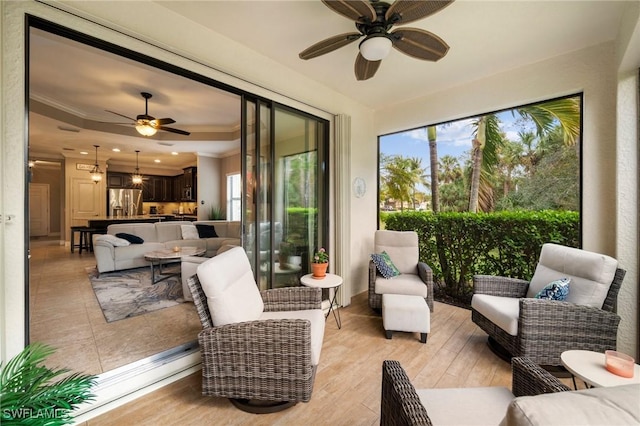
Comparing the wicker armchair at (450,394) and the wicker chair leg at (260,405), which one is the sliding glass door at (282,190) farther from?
the wicker armchair at (450,394)

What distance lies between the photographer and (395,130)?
4.07 m

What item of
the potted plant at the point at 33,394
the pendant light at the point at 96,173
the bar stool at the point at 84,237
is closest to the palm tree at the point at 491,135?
the potted plant at the point at 33,394

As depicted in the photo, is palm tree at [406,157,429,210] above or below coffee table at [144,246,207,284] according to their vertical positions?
above

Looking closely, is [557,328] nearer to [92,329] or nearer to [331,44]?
[331,44]

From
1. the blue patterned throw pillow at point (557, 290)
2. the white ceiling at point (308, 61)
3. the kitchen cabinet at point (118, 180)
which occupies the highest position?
the white ceiling at point (308, 61)

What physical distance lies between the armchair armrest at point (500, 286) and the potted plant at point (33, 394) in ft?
9.97

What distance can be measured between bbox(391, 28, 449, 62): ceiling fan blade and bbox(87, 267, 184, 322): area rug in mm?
3981

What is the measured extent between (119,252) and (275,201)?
407 cm

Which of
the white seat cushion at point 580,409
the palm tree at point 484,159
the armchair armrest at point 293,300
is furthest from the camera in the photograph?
the palm tree at point 484,159

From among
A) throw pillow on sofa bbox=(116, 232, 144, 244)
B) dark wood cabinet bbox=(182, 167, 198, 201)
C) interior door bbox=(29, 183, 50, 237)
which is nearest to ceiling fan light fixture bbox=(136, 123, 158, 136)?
throw pillow on sofa bbox=(116, 232, 144, 244)

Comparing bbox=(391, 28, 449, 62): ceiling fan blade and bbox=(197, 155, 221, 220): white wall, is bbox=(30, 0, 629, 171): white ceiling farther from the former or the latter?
bbox=(197, 155, 221, 220): white wall

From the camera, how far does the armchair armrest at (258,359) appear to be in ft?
5.42

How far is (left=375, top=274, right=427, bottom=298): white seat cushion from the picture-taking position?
299 cm

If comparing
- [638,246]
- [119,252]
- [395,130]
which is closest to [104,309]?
[119,252]
